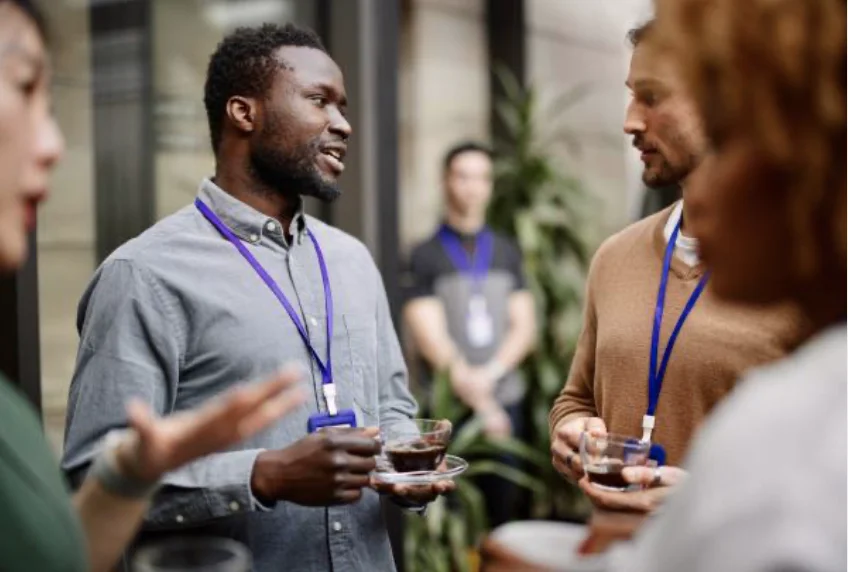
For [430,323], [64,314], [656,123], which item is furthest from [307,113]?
[430,323]

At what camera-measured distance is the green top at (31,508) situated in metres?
1.03

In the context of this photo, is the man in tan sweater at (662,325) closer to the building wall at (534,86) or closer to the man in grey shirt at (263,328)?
the man in grey shirt at (263,328)

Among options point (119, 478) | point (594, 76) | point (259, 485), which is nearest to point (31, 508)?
point (119, 478)

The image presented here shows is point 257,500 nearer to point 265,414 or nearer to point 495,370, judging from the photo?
point 265,414

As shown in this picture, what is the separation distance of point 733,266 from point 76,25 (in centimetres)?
242

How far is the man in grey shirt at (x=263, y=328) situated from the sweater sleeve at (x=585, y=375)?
0.34 meters

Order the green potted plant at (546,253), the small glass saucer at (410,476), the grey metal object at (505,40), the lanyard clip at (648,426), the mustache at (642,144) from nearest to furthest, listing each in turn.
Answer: the small glass saucer at (410,476) → the lanyard clip at (648,426) → the mustache at (642,144) → the green potted plant at (546,253) → the grey metal object at (505,40)

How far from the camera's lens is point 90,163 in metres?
2.83

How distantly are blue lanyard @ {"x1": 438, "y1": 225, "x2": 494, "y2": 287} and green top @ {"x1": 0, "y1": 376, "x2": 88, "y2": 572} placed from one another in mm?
3167

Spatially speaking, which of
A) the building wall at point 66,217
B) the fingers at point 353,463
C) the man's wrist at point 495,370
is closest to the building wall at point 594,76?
the man's wrist at point 495,370

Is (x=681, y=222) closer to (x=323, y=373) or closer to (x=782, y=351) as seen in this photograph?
(x=782, y=351)

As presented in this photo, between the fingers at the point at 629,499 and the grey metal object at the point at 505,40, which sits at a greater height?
the grey metal object at the point at 505,40

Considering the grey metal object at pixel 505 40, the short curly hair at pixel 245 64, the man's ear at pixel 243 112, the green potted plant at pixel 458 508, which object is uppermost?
the grey metal object at pixel 505 40

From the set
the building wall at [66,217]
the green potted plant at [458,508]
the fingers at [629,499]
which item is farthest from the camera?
the green potted plant at [458,508]
